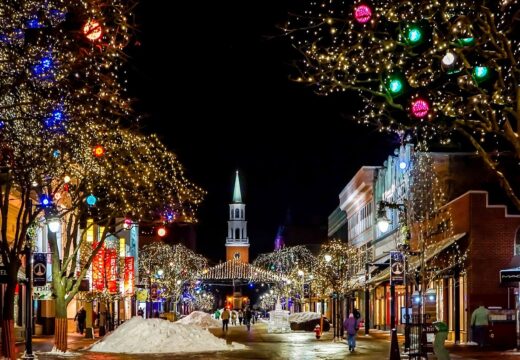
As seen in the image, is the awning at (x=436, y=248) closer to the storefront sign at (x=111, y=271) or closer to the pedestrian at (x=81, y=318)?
the storefront sign at (x=111, y=271)

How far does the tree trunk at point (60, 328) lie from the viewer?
1328 inches

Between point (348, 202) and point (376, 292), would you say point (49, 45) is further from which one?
point (348, 202)

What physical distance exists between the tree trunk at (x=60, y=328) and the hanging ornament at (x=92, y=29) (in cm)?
2064

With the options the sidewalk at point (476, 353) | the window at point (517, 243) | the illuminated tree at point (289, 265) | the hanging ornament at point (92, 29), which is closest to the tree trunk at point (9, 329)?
the hanging ornament at point (92, 29)

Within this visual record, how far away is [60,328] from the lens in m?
33.8

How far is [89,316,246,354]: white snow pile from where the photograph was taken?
36.7 m

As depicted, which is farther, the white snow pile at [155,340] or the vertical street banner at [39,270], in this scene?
the white snow pile at [155,340]

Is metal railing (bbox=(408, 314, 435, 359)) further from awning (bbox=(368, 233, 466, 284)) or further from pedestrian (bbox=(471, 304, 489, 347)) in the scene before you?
awning (bbox=(368, 233, 466, 284))

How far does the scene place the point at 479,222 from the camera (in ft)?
137

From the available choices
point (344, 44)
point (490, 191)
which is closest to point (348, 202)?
point (490, 191)

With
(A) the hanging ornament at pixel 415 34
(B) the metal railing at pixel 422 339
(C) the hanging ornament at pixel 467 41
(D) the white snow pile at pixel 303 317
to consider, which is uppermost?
(C) the hanging ornament at pixel 467 41

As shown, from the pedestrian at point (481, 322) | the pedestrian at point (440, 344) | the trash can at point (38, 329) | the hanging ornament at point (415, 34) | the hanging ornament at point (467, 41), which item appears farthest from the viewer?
the trash can at point (38, 329)

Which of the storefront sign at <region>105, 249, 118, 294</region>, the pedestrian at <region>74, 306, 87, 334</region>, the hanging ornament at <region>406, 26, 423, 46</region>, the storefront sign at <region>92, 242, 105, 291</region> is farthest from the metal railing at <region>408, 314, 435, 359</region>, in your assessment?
the pedestrian at <region>74, 306, 87, 334</region>

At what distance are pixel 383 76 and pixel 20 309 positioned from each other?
34099mm
